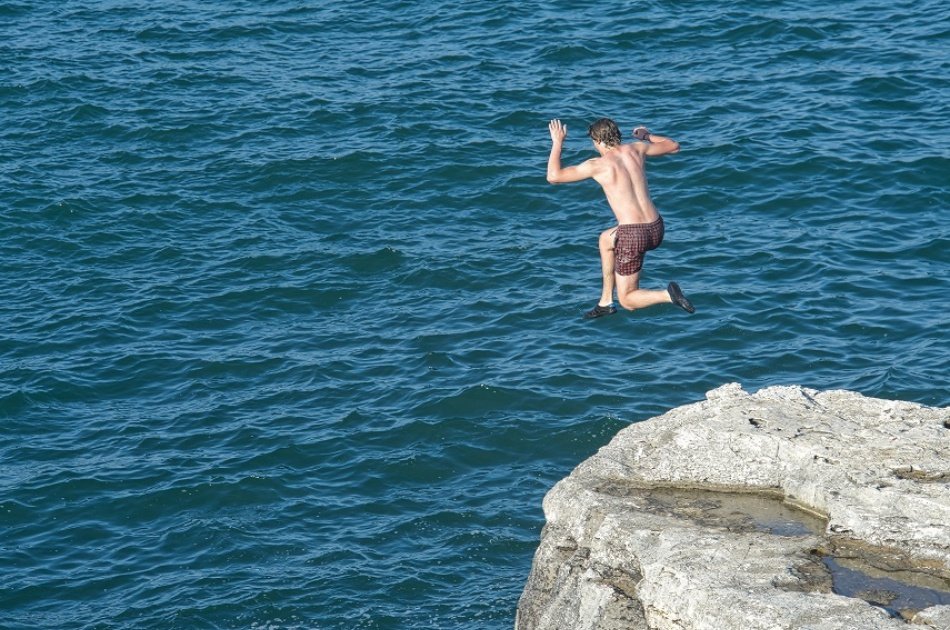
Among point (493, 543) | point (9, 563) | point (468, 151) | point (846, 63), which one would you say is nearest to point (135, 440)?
point (9, 563)

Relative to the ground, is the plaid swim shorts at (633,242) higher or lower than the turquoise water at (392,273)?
higher

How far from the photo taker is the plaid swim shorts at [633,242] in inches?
636

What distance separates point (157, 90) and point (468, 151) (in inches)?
328

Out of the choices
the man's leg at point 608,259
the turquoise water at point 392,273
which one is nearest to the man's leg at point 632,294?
the man's leg at point 608,259

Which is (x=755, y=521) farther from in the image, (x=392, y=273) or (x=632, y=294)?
(x=392, y=273)

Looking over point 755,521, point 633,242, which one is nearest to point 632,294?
point 633,242

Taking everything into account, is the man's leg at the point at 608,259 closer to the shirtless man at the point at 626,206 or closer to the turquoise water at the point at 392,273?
the shirtless man at the point at 626,206

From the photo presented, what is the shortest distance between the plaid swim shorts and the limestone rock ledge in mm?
2224

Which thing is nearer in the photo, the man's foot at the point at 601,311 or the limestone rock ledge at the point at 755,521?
the limestone rock ledge at the point at 755,521

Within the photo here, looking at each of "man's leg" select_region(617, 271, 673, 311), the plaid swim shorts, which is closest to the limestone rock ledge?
"man's leg" select_region(617, 271, 673, 311)

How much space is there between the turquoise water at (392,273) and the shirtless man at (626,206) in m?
3.74

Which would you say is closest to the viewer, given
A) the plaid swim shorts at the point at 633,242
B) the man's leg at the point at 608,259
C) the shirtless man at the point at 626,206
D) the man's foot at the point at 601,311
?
the shirtless man at the point at 626,206

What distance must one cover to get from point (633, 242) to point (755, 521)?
14.5ft

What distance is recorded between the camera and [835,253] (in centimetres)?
2389
